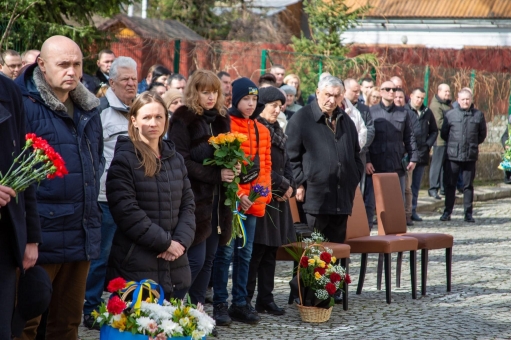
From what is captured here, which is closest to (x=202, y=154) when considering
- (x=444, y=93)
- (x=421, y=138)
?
(x=421, y=138)

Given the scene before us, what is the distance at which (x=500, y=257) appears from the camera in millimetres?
10922

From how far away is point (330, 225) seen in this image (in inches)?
320

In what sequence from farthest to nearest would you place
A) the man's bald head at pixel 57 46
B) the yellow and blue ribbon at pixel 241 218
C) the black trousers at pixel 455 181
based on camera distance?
the black trousers at pixel 455 181 < the yellow and blue ribbon at pixel 241 218 < the man's bald head at pixel 57 46

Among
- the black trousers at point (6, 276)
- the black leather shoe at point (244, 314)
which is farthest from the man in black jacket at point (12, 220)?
the black leather shoe at point (244, 314)

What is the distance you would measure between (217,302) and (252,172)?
3.55 ft

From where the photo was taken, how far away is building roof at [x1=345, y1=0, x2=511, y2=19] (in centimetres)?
3935

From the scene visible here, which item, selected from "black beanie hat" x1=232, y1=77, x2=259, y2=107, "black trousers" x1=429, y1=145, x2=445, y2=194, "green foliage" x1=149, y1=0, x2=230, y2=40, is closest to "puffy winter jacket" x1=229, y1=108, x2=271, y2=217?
"black beanie hat" x1=232, y1=77, x2=259, y2=107

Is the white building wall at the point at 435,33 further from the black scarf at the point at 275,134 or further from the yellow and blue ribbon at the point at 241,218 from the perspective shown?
the yellow and blue ribbon at the point at 241,218

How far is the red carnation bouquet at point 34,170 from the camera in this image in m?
3.84

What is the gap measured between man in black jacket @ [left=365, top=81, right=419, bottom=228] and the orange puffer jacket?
531 cm

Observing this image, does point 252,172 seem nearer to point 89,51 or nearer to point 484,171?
point 89,51

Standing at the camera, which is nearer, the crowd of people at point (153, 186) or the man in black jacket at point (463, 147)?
the crowd of people at point (153, 186)

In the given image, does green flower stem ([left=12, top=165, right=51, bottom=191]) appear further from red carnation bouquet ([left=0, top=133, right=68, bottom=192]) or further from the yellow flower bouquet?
the yellow flower bouquet

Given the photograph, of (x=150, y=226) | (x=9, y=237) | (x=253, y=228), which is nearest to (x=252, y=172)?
(x=253, y=228)
